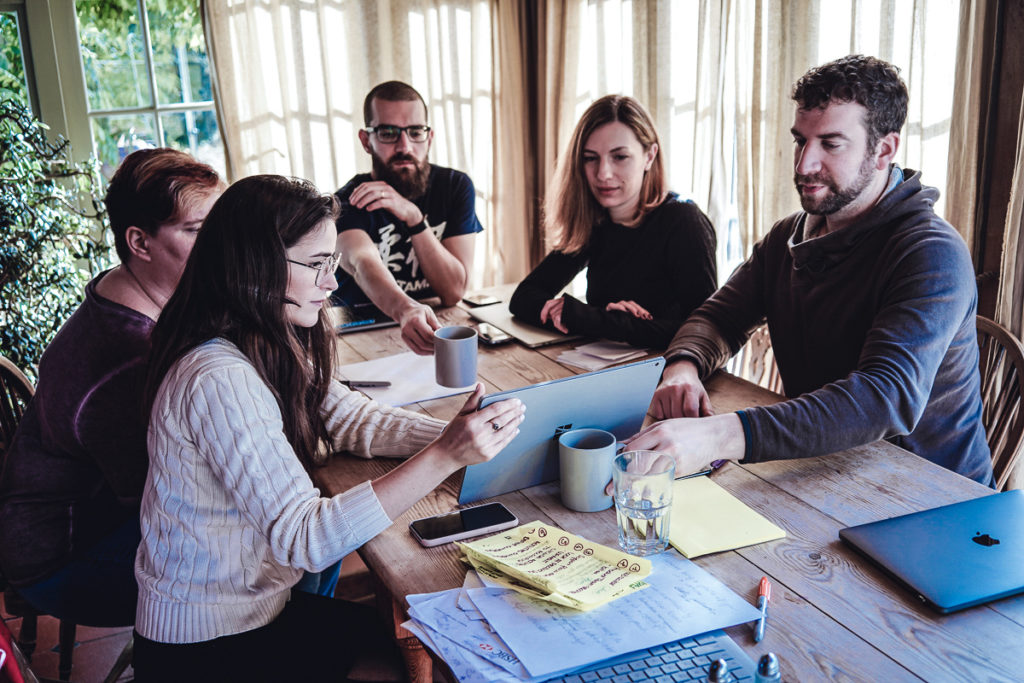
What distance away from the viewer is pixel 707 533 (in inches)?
43.9

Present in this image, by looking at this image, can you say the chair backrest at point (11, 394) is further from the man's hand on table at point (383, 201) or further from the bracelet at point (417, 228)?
the bracelet at point (417, 228)

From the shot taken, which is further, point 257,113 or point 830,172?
point 257,113

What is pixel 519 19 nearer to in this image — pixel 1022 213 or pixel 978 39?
pixel 978 39

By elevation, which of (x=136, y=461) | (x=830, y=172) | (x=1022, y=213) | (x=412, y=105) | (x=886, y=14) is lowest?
(x=136, y=461)

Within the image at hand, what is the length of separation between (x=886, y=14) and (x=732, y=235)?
96 cm

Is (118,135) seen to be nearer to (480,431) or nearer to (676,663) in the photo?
(480,431)

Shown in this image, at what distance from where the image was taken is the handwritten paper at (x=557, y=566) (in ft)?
3.20

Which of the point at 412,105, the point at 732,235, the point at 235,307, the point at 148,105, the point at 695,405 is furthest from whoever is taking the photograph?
the point at 148,105

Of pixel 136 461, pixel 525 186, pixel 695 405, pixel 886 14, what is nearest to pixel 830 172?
pixel 695 405

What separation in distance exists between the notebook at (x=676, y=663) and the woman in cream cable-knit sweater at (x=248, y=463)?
1.19 ft

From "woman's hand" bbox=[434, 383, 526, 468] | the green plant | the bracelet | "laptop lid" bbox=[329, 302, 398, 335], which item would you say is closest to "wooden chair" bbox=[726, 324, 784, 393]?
the bracelet

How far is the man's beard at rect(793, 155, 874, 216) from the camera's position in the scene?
1548 mm

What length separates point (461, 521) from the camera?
1168 millimetres

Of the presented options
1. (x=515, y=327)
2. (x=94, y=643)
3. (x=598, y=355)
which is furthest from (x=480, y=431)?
(x=94, y=643)
